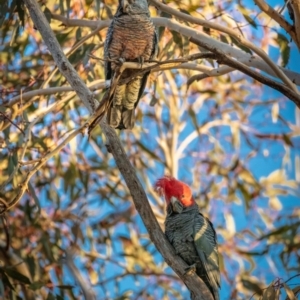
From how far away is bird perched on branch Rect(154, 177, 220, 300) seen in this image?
3213mm

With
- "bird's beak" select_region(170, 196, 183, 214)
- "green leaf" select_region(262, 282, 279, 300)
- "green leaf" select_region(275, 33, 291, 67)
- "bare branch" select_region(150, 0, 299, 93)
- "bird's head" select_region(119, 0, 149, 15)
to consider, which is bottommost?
"green leaf" select_region(262, 282, 279, 300)

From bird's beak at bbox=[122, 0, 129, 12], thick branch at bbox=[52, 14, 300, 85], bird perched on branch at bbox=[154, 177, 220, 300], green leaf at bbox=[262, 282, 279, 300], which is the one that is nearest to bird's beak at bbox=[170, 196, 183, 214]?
bird perched on branch at bbox=[154, 177, 220, 300]

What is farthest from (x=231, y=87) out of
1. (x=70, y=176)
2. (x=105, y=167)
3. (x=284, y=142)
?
(x=70, y=176)

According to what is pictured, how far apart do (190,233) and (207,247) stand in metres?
0.10

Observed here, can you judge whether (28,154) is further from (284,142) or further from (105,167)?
(284,142)

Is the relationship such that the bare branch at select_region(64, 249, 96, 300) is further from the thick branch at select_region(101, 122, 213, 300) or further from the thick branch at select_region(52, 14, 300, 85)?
the thick branch at select_region(52, 14, 300, 85)

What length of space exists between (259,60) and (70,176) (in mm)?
2168

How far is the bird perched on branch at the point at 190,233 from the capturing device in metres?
3.21

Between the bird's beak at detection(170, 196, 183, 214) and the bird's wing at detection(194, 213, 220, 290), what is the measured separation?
0.30 ft

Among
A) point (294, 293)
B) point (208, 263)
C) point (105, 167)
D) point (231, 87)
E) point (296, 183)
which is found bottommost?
point (294, 293)

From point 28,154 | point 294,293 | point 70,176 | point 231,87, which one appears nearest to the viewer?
point 294,293

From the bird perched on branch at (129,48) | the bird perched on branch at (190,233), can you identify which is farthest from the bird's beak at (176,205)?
the bird perched on branch at (129,48)

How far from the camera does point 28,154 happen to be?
4480 millimetres

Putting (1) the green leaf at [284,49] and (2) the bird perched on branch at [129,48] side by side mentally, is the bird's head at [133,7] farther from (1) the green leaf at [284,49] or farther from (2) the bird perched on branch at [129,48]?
(1) the green leaf at [284,49]
